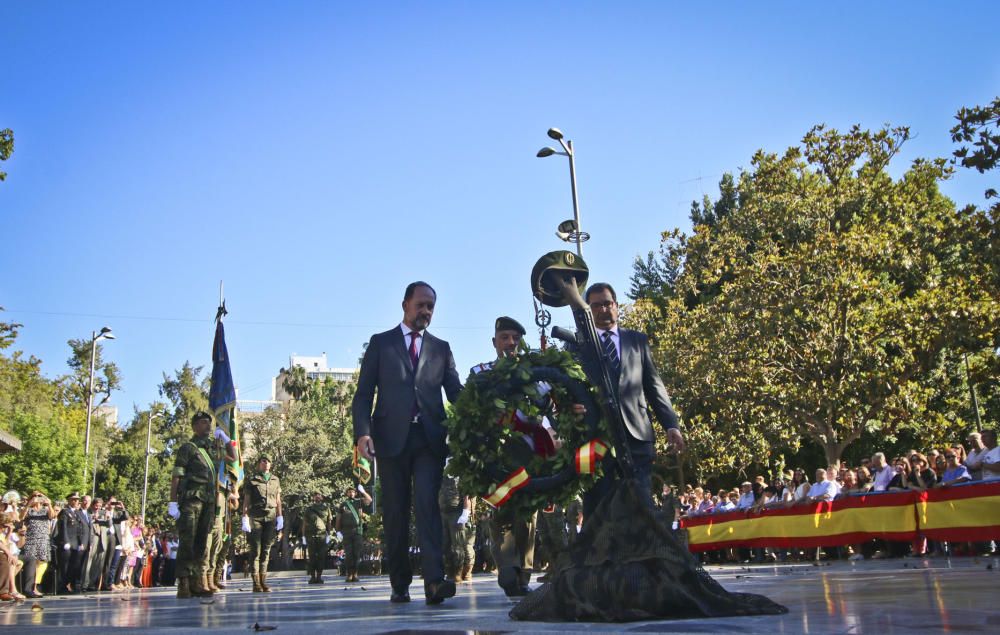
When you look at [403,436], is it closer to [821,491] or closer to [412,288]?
[412,288]

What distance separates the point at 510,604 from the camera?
638cm

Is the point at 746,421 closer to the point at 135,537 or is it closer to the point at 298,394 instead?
the point at 135,537

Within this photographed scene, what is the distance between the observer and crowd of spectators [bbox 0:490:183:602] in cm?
1510

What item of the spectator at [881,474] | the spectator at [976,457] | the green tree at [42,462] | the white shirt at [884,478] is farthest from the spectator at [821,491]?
the green tree at [42,462]

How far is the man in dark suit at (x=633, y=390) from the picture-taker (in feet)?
20.1

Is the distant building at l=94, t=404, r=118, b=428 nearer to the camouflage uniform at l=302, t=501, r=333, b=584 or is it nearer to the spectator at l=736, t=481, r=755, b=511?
the camouflage uniform at l=302, t=501, r=333, b=584

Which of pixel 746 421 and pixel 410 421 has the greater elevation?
pixel 746 421

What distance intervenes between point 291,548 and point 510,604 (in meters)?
61.4

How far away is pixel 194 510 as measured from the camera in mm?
10625

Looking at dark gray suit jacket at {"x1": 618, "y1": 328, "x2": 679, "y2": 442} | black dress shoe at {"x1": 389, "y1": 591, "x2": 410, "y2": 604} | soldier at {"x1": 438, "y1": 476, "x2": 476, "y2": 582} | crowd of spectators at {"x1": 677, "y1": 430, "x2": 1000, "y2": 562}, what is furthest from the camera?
soldier at {"x1": 438, "y1": 476, "x2": 476, "y2": 582}

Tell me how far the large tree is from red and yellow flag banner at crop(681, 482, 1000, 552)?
527cm

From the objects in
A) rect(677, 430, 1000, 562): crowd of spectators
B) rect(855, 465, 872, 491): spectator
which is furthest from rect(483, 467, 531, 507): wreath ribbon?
rect(855, 465, 872, 491): spectator

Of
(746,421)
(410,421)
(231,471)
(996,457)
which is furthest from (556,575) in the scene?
(746,421)

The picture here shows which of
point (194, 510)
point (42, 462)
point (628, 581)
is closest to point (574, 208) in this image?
point (194, 510)
